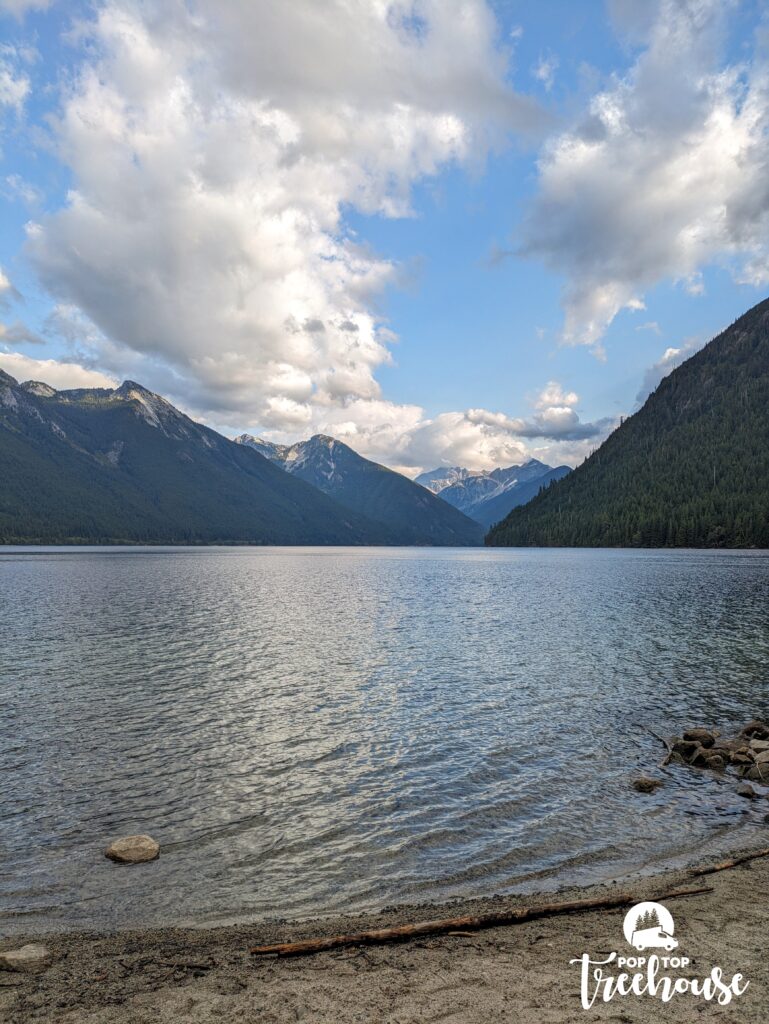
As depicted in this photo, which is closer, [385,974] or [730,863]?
[385,974]

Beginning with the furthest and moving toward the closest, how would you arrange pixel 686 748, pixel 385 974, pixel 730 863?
pixel 686 748
pixel 730 863
pixel 385 974

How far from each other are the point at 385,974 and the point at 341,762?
46.1ft

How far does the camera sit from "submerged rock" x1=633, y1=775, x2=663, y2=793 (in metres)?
22.0

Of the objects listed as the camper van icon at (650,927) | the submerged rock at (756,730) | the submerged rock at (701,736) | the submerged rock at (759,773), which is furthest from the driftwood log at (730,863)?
the submerged rock at (756,730)

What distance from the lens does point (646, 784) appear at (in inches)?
869

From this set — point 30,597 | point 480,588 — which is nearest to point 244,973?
point 30,597

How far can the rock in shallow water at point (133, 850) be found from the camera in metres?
16.8

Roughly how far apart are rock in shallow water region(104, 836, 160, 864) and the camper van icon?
13149mm

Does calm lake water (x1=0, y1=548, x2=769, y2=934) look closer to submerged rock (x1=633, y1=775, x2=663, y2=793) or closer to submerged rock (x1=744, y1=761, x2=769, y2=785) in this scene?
submerged rock (x1=633, y1=775, x2=663, y2=793)

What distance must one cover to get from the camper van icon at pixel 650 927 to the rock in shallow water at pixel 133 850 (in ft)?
43.1

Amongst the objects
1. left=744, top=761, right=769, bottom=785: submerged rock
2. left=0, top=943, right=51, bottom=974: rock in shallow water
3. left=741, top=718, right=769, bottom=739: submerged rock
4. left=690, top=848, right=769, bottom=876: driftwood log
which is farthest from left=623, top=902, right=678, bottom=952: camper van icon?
left=741, top=718, right=769, bottom=739: submerged rock

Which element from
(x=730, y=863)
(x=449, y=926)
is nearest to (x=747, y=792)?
(x=730, y=863)

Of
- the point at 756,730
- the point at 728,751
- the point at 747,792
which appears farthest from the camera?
the point at 756,730

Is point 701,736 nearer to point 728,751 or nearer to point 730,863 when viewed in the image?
point 728,751
